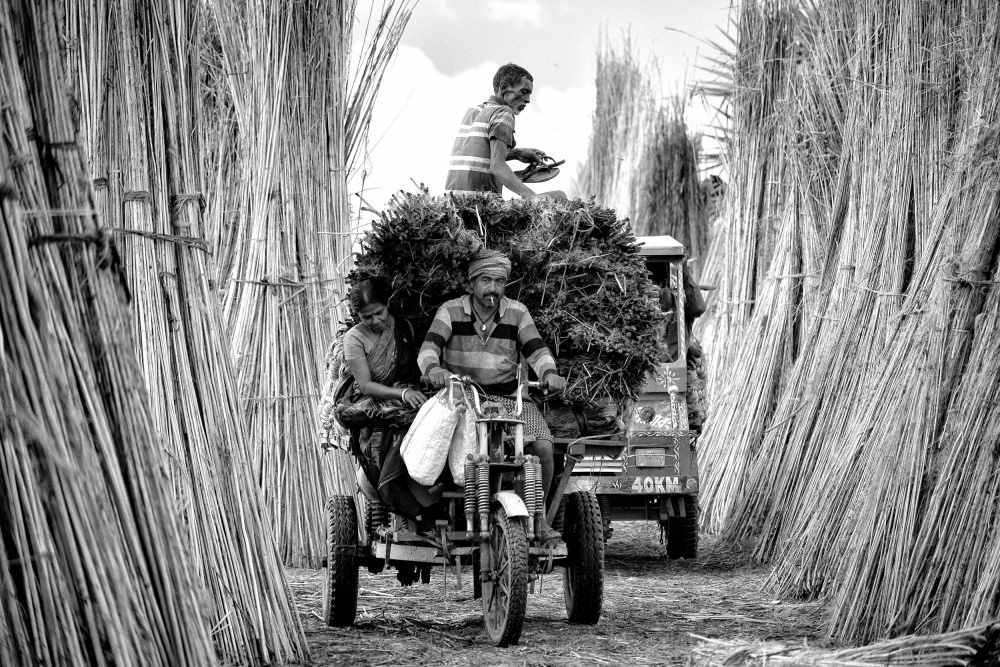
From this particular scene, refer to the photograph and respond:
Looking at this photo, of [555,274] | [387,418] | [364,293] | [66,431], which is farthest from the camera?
[555,274]

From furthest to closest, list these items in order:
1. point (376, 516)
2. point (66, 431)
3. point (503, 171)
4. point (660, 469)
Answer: point (660, 469), point (503, 171), point (376, 516), point (66, 431)

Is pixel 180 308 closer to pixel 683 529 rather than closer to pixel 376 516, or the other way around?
pixel 376 516

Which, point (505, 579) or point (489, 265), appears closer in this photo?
point (505, 579)

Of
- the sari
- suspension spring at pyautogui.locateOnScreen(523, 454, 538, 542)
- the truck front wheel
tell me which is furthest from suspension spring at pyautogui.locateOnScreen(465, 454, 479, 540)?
the truck front wheel

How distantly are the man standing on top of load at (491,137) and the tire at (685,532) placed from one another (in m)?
3.19

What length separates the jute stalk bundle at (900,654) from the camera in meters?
3.96

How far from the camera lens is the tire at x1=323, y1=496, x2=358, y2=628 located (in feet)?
20.1

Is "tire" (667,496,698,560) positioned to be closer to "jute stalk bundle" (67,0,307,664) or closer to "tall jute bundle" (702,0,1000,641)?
"tall jute bundle" (702,0,1000,641)

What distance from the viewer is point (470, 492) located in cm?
572

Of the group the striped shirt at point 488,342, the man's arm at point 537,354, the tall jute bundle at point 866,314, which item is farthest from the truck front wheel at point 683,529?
the striped shirt at point 488,342

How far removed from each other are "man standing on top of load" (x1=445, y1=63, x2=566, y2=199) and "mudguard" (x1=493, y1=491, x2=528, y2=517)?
2.12m

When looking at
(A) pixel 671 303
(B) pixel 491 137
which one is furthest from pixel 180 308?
(A) pixel 671 303

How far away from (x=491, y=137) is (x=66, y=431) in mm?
4413

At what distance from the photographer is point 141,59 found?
4.64 m
